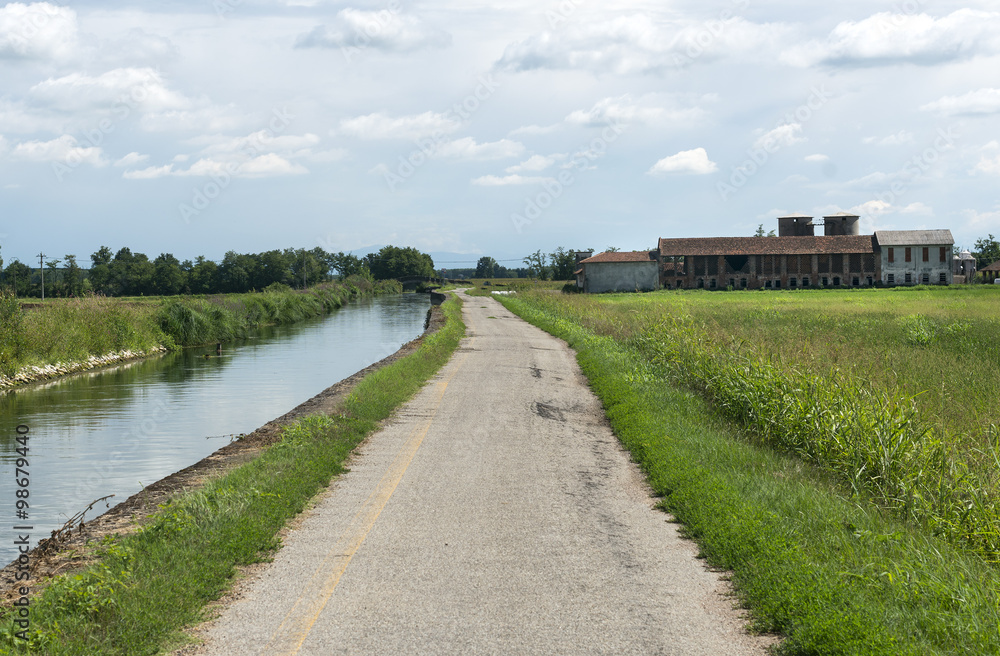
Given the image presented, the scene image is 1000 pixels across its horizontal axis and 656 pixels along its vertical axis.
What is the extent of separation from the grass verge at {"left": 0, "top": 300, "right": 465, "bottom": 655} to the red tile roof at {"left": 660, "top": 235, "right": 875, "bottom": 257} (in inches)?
3616

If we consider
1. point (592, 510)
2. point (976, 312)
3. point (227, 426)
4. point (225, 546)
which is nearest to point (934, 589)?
point (592, 510)

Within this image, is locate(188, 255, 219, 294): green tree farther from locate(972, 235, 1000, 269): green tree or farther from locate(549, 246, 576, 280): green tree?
locate(972, 235, 1000, 269): green tree

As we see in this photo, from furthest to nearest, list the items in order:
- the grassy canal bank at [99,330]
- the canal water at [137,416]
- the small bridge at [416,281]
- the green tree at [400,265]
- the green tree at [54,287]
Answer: the green tree at [400,265], the small bridge at [416,281], the green tree at [54,287], the grassy canal bank at [99,330], the canal water at [137,416]

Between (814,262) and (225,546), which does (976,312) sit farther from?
(814,262)

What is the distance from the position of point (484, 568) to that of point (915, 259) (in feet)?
344

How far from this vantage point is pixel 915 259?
323 ft

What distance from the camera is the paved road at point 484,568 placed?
18.2ft

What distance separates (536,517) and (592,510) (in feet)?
2.36

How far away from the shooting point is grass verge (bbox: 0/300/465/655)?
5.41 meters

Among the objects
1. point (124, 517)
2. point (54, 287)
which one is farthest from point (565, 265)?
point (124, 517)

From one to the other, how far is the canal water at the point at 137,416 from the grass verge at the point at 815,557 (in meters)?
7.56

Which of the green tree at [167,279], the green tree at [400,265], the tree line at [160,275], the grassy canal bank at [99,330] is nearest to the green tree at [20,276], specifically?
the tree line at [160,275]

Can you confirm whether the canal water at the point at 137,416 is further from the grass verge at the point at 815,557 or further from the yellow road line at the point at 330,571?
the grass verge at the point at 815,557

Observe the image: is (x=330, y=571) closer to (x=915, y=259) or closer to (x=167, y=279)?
(x=915, y=259)
